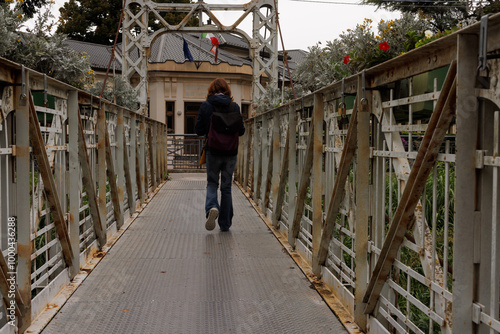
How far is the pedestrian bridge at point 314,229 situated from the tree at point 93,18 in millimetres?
35214

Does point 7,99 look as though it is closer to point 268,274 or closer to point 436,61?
point 436,61

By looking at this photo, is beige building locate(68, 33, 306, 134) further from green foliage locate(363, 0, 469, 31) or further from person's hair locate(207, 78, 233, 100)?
person's hair locate(207, 78, 233, 100)

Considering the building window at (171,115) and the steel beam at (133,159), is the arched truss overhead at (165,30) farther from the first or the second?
the steel beam at (133,159)

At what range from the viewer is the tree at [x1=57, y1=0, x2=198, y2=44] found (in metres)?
38.9

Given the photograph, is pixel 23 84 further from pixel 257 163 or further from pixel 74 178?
pixel 257 163

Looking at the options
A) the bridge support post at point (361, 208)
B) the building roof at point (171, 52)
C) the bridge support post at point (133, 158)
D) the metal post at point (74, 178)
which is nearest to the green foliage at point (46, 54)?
the bridge support post at point (133, 158)

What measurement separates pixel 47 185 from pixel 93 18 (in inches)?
1545

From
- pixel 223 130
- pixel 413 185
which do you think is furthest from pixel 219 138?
pixel 413 185

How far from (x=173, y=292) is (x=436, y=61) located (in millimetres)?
2446

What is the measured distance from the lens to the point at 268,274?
14.5 ft

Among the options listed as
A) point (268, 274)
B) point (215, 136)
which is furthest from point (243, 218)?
point (268, 274)

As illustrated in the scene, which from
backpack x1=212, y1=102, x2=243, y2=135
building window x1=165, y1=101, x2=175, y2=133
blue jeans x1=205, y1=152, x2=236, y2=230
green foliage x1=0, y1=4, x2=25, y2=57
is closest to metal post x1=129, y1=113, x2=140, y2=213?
blue jeans x1=205, y1=152, x2=236, y2=230

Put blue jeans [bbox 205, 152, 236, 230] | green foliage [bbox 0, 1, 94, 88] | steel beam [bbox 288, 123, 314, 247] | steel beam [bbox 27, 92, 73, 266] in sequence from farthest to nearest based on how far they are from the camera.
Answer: green foliage [bbox 0, 1, 94, 88] < blue jeans [bbox 205, 152, 236, 230] < steel beam [bbox 288, 123, 314, 247] < steel beam [bbox 27, 92, 73, 266]

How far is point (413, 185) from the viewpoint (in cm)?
234
